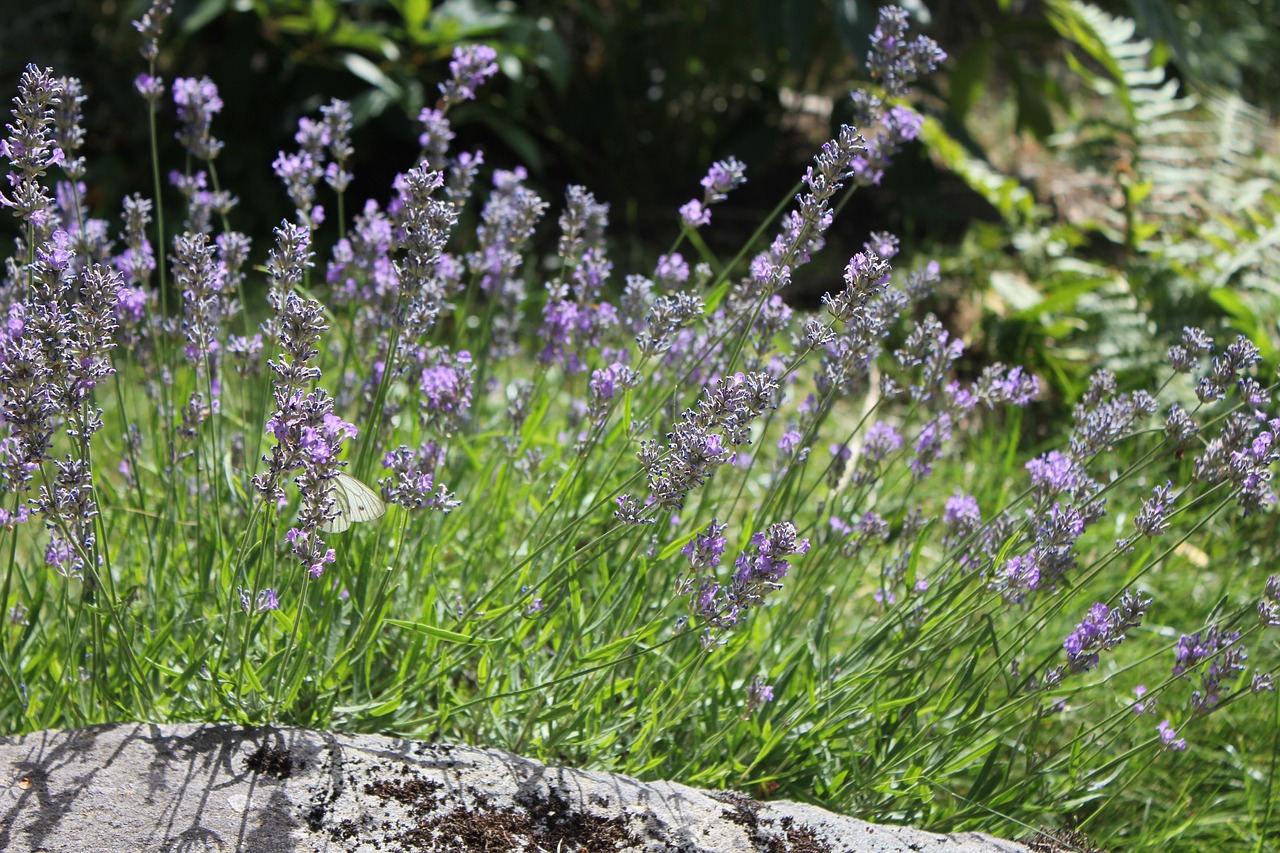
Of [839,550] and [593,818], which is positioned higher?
[839,550]

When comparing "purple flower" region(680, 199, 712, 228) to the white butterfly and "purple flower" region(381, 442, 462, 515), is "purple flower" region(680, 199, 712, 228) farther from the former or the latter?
the white butterfly

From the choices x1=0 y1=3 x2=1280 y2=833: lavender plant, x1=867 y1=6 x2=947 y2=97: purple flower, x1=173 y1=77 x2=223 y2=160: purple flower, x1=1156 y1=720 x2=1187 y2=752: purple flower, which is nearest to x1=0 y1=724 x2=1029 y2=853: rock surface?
x1=0 y1=3 x2=1280 y2=833: lavender plant

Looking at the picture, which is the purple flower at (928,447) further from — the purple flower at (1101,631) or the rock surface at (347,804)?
the rock surface at (347,804)

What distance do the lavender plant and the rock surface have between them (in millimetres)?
89

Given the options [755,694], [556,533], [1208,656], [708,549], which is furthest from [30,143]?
[1208,656]

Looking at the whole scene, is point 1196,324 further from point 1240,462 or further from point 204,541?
point 204,541

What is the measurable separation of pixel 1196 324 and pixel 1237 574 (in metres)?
1.25

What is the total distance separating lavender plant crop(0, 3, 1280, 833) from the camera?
149 centimetres

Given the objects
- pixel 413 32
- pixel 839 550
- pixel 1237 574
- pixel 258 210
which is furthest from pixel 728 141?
pixel 839 550

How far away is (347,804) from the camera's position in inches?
62.1

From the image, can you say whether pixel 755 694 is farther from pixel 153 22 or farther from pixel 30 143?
pixel 153 22

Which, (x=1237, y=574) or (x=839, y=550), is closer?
(x=839, y=550)

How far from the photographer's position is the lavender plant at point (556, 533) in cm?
149

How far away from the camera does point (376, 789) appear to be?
1604mm
